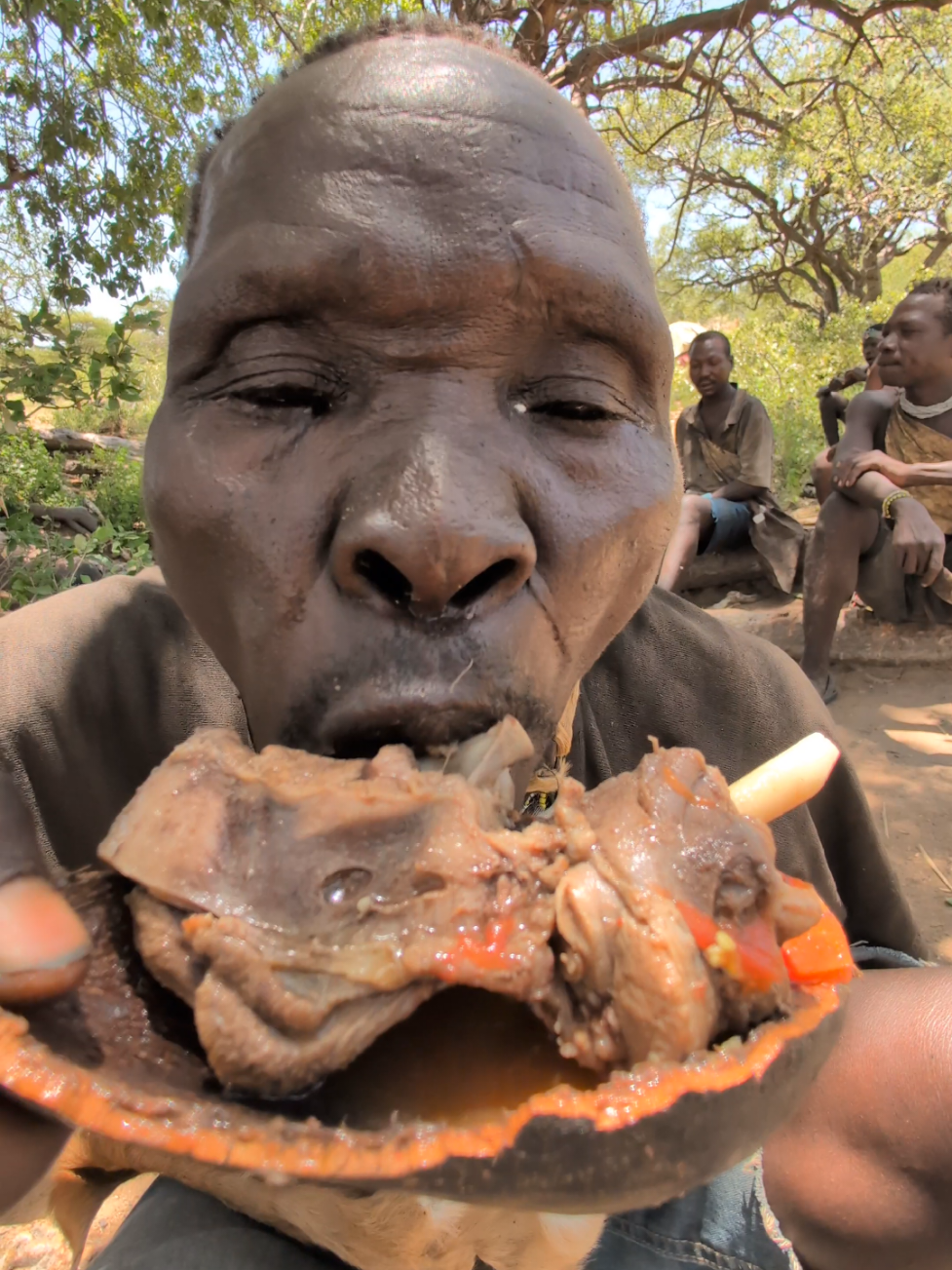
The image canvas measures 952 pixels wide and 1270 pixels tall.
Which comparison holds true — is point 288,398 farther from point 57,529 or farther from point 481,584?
point 57,529

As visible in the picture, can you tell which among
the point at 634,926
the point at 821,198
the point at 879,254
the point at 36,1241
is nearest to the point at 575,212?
the point at 634,926

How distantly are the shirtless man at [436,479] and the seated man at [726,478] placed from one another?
587cm

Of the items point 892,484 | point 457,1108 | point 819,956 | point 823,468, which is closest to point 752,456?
point 823,468

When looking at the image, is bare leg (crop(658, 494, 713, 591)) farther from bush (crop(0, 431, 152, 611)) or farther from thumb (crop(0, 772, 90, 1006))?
thumb (crop(0, 772, 90, 1006))

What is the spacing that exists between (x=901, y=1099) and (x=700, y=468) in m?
7.25

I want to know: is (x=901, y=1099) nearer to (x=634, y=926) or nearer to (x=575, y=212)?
(x=634, y=926)

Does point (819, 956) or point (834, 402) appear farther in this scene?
point (834, 402)

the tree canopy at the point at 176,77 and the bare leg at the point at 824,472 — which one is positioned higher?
the tree canopy at the point at 176,77

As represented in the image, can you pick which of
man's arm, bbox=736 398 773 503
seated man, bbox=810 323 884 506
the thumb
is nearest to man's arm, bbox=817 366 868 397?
seated man, bbox=810 323 884 506

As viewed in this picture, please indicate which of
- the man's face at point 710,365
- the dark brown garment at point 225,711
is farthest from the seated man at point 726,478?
the dark brown garment at point 225,711

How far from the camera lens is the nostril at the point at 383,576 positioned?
1.05 m

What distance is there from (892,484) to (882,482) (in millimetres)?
58

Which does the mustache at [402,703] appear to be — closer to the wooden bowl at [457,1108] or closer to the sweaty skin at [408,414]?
the sweaty skin at [408,414]

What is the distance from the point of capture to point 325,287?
1.17m
